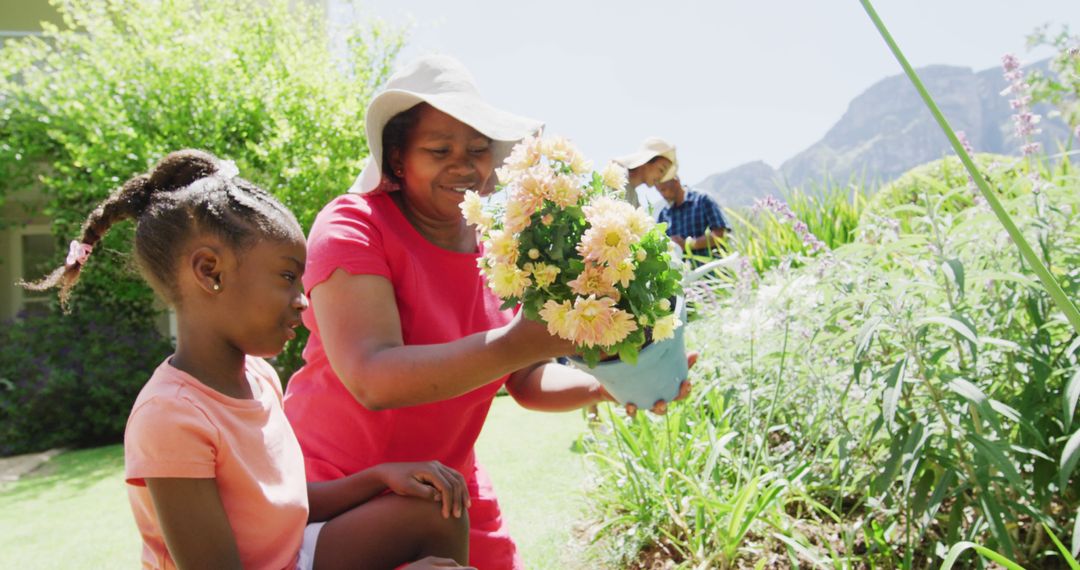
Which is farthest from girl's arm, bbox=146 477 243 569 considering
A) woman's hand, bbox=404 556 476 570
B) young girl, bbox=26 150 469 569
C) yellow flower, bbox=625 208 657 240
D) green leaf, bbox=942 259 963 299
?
green leaf, bbox=942 259 963 299

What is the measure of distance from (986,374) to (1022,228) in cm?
42

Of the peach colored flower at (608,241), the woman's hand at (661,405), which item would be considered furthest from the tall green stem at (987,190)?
the woman's hand at (661,405)

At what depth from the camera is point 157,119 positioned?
26.4ft

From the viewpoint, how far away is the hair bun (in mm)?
1426

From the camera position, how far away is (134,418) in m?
1.19

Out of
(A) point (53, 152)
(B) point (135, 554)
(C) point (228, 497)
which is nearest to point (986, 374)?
(C) point (228, 497)

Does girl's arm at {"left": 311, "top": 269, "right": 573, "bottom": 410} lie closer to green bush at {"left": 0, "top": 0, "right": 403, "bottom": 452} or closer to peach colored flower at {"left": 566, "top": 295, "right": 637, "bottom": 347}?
peach colored flower at {"left": 566, "top": 295, "right": 637, "bottom": 347}

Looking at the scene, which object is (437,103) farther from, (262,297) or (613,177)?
(262,297)

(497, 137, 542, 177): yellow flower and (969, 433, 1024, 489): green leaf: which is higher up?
(497, 137, 542, 177): yellow flower

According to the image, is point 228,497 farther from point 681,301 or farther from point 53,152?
point 53,152

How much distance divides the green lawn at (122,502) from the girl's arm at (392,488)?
2.02 metres

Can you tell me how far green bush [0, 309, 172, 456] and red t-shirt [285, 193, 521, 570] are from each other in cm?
653

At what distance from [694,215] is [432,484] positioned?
4779 mm

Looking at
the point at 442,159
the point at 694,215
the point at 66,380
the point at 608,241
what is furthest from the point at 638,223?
the point at 66,380
